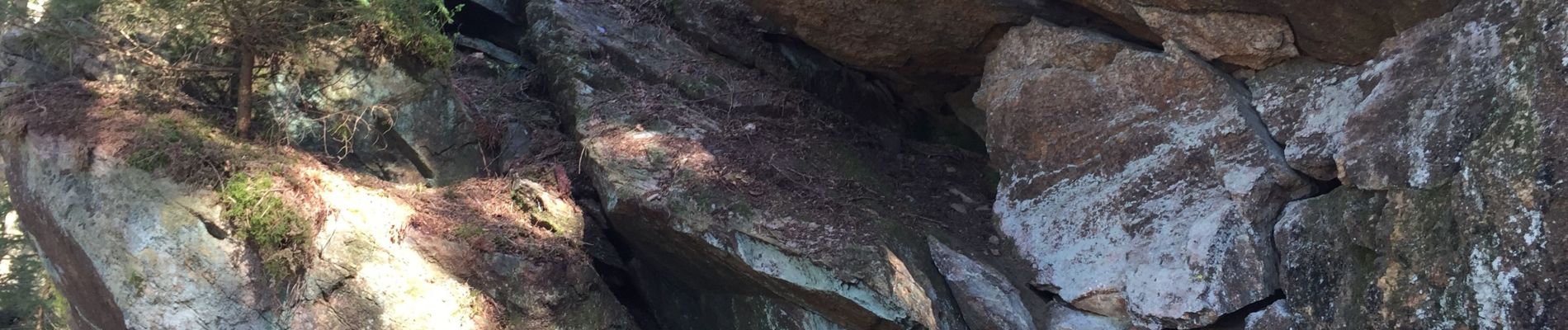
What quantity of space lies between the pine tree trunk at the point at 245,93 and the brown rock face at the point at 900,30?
12.6 ft

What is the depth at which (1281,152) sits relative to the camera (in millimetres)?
5512

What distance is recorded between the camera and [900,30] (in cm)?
712

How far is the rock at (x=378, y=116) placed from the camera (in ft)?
21.0

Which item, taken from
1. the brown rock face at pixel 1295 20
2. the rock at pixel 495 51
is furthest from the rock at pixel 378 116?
the brown rock face at pixel 1295 20

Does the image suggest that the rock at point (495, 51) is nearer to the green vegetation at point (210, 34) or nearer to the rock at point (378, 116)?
the rock at point (378, 116)

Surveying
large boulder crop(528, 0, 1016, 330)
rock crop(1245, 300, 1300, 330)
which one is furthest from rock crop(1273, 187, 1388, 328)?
large boulder crop(528, 0, 1016, 330)

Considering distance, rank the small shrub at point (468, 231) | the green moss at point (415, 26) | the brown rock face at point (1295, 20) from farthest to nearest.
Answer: the green moss at point (415, 26), the small shrub at point (468, 231), the brown rock face at point (1295, 20)

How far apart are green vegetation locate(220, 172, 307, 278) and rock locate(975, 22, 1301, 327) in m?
4.96

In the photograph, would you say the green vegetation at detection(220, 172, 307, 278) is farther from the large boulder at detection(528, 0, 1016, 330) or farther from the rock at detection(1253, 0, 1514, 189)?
the rock at detection(1253, 0, 1514, 189)

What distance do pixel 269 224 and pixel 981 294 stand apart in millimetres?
4658

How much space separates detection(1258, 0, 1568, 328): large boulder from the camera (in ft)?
12.8

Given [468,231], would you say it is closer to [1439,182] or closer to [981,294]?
[981,294]

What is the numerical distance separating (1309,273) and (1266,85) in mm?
1392

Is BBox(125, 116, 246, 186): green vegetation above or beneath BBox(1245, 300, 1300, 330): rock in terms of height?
beneath
